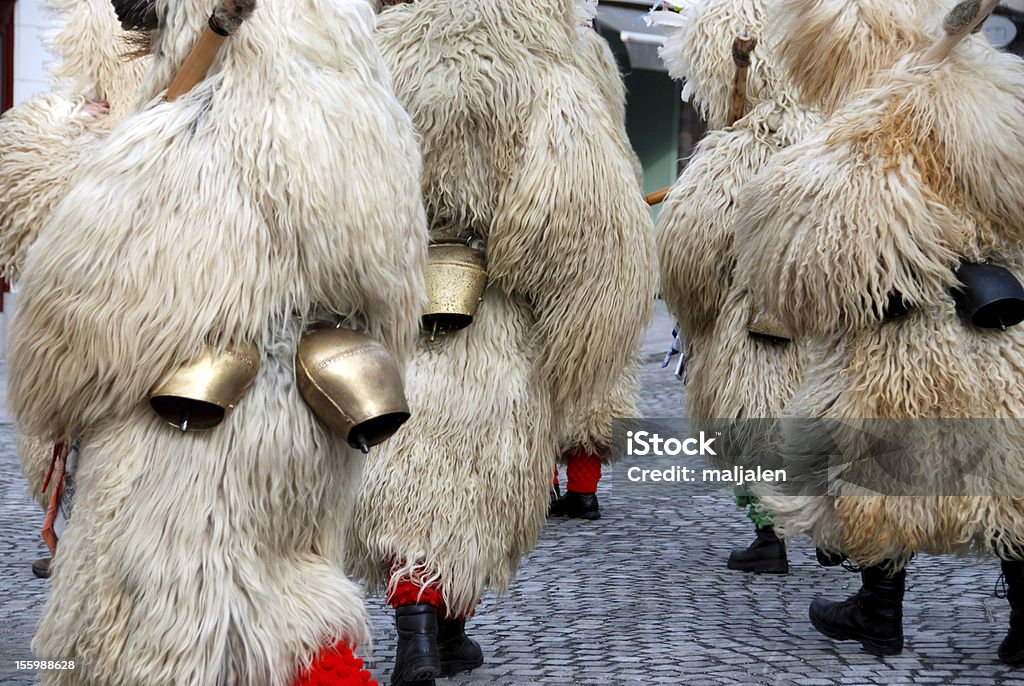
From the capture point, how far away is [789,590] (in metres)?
4.88

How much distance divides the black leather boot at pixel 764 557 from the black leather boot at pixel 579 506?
1.04m

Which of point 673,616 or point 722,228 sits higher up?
point 722,228

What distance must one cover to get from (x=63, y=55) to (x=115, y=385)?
7.29 ft

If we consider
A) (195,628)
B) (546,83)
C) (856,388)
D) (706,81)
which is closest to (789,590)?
(856,388)

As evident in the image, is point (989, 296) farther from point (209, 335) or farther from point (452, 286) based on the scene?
point (209, 335)

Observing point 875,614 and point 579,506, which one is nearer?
point 875,614

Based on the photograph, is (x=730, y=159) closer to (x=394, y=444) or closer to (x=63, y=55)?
(x=394, y=444)

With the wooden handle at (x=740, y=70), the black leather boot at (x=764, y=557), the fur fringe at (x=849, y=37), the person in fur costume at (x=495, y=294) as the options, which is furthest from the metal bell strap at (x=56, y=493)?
the black leather boot at (x=764, y=557)

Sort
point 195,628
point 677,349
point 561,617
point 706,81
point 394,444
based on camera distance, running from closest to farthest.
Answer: point 195,628
point 394,444
point 561,617
point 706,81
point 677,349

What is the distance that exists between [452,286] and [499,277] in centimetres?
13

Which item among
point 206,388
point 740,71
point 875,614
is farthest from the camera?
point 740,71

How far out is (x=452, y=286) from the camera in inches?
136

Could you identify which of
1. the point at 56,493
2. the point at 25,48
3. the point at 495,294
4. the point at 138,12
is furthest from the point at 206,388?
the point at 25,48

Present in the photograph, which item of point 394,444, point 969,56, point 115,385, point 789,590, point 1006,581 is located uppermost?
point 969,56
